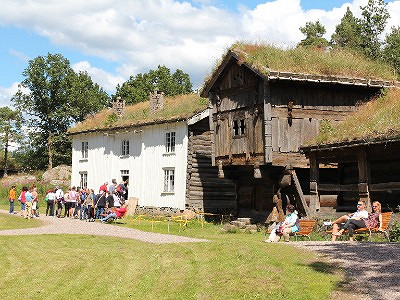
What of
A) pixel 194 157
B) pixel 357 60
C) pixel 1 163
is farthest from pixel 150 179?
pixel 1 163

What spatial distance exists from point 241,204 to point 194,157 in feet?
13.8

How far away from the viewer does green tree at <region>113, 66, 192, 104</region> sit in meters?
72.8

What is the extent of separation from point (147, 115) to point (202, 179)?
7.49 m

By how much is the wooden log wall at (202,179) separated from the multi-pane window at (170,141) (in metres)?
1.74

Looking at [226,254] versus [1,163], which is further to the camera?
[1,163]

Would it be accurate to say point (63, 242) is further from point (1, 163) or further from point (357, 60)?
point (1, 163)

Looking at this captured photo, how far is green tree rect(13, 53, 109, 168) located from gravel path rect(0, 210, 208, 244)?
131 feet

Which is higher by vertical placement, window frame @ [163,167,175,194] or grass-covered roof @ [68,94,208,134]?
grass-covered roof @ [68,94,208,134]

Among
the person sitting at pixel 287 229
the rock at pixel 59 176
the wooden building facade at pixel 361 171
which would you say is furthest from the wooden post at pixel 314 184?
the rock at pixel 59 176

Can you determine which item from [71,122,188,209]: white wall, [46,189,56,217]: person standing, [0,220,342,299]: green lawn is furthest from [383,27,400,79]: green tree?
[0,220,342,299]: green lawn

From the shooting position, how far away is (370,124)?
22.7 m

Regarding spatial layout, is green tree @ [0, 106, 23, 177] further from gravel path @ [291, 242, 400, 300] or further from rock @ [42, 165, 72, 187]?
gravel path @ [291, 242, 400, 300]

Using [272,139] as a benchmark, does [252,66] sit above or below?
above

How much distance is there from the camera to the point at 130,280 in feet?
42.0
